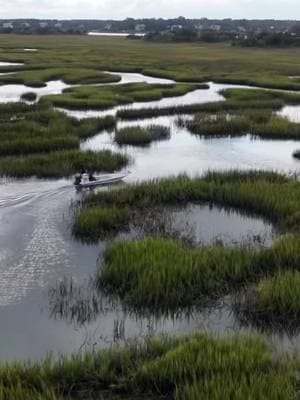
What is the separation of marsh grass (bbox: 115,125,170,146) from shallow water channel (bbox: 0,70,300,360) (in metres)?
1.23

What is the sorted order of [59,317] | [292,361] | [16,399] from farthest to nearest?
1. [59,317]
2. [292,361]
3. [16,399]

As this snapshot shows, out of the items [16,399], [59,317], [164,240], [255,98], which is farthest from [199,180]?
[255,98]

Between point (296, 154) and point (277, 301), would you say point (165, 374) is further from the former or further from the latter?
point (296, 154)

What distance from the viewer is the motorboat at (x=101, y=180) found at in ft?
56.4

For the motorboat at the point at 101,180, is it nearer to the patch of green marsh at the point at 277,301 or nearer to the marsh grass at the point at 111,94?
the patch of green marsh at the point at 277,301

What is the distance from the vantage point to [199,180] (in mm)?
17266

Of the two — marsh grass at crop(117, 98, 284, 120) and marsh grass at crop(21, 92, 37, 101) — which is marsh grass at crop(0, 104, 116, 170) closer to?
marsh grass at crop(117, 98, 284, 120)

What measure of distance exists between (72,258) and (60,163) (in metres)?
7.68

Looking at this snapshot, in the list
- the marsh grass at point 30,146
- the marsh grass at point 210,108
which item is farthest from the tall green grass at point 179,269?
the marsh grass at point 210,108

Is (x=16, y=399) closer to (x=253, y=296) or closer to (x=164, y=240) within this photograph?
(x=253, y=296)

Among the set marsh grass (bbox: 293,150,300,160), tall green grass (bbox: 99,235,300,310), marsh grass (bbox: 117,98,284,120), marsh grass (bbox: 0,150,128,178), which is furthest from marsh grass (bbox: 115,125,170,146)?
tall green grass (bbox: 99,235,300,310)

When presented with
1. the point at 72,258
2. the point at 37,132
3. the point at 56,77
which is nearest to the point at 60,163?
the point at 37,132

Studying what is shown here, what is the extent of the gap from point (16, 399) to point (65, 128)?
18563 mm

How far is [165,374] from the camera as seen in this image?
24.0 ft
